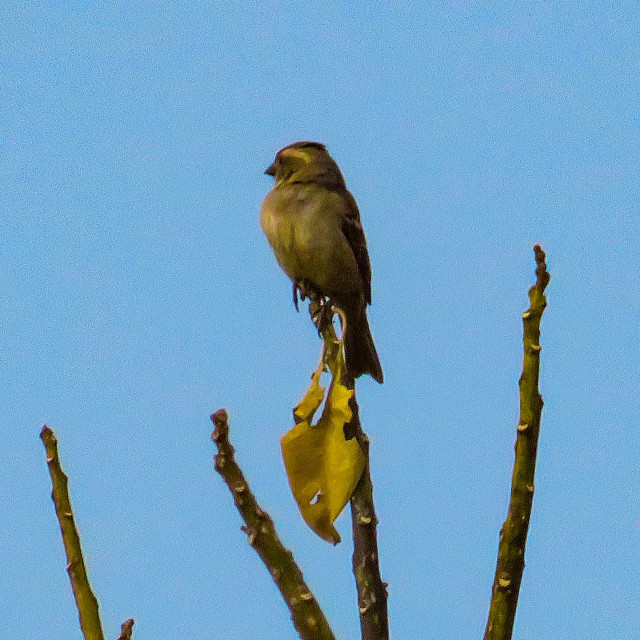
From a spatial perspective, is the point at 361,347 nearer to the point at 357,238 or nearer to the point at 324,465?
the point at 357,238

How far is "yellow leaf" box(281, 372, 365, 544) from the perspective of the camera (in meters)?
2.55

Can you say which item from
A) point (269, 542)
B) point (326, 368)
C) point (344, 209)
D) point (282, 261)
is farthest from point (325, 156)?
point (269, 542)

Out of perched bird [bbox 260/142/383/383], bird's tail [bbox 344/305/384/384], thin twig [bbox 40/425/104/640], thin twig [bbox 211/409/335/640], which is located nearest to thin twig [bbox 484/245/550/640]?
thin twig [bbox 211/409/335/640]

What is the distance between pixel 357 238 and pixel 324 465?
13.1 feet

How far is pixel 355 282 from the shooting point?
20.9ft

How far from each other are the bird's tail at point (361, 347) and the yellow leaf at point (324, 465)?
3568mm

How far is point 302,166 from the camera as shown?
648 centimetres

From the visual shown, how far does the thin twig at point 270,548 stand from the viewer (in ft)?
7.48

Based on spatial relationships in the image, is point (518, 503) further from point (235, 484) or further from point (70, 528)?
point (70, 528)

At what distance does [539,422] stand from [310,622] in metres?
0.70

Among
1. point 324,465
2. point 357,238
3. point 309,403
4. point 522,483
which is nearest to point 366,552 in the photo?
point 324,465

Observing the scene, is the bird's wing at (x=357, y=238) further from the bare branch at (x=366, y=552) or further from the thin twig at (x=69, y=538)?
the thin twig at (x=69, y=538)

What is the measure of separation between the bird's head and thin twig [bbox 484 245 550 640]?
14.3ft

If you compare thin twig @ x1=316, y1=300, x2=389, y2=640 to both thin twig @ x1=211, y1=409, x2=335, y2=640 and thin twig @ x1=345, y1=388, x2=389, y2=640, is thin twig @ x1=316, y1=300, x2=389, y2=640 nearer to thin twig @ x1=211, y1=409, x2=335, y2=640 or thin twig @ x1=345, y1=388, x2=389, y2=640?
thin twig @ x1=345, y1=388, x2=389, y2=640
